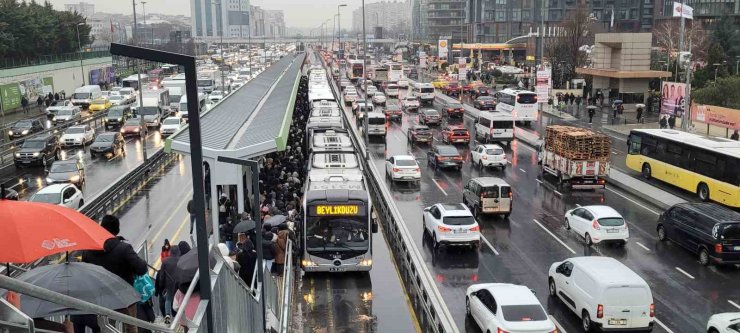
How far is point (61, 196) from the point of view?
27.1 m

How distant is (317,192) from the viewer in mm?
21125

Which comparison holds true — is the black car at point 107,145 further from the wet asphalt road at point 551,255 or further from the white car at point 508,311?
the white car at point 508,311

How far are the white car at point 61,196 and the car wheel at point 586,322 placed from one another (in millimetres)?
18704

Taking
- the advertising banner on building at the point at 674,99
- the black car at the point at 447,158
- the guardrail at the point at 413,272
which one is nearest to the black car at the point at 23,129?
the black car at the point at 447,158

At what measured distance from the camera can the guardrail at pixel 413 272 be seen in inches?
665

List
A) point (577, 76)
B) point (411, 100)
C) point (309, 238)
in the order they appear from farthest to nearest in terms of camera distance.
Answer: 1. point (577, 76)
2. point (411, 100)
3. point (309, 238)

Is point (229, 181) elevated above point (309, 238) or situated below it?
above

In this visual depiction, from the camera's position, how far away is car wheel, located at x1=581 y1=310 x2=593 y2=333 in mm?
17250

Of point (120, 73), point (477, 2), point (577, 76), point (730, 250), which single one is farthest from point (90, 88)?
point (477, 2)

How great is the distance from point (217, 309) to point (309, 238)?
14.0 m

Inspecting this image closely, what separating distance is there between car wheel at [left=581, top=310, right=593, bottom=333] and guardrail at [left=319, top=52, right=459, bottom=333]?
316 cm

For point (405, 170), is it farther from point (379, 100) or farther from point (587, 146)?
point (379, 100)

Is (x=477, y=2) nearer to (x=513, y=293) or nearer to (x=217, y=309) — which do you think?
(x=513, y=293)

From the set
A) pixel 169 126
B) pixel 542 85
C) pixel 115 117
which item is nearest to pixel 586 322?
pixel 542 85
